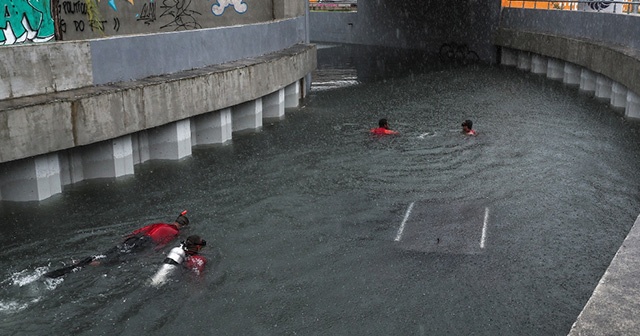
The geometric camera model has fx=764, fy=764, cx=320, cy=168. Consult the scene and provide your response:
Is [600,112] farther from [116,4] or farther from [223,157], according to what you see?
[116,4]

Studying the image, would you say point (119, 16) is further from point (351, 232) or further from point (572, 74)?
point (572, 74)

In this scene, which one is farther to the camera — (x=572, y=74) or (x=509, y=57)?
(x=509, y=57)

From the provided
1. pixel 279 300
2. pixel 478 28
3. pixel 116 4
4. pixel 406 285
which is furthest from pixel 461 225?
pixel 478 28

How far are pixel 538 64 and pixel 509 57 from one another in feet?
16.9

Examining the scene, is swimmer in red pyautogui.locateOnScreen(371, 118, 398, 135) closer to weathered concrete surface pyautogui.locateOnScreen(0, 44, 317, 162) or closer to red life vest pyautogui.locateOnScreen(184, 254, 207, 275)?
weathered concrete surface pyautogui.locateOnScreen(0, 44, 317, 162)

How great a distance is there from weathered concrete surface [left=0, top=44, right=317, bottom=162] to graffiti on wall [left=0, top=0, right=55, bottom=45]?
2.14 m

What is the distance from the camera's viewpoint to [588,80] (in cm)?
3344

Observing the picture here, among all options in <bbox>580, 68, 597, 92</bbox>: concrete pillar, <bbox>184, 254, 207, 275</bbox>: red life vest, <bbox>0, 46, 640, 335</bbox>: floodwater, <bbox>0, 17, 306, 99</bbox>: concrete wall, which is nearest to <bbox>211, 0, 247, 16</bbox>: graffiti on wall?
<bbox>0, 17, 306, 99</bbox>: concrete wall

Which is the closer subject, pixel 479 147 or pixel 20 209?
pixel 20 209

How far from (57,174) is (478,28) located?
124 ft

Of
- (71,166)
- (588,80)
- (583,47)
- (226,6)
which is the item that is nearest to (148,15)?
(226,6)

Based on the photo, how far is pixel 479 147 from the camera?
852 inches

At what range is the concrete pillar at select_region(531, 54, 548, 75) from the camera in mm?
Answer: 40719

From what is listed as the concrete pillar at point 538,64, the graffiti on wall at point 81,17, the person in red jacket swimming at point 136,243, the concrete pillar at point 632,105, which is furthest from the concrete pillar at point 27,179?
the concrete pillar at point 538,64
